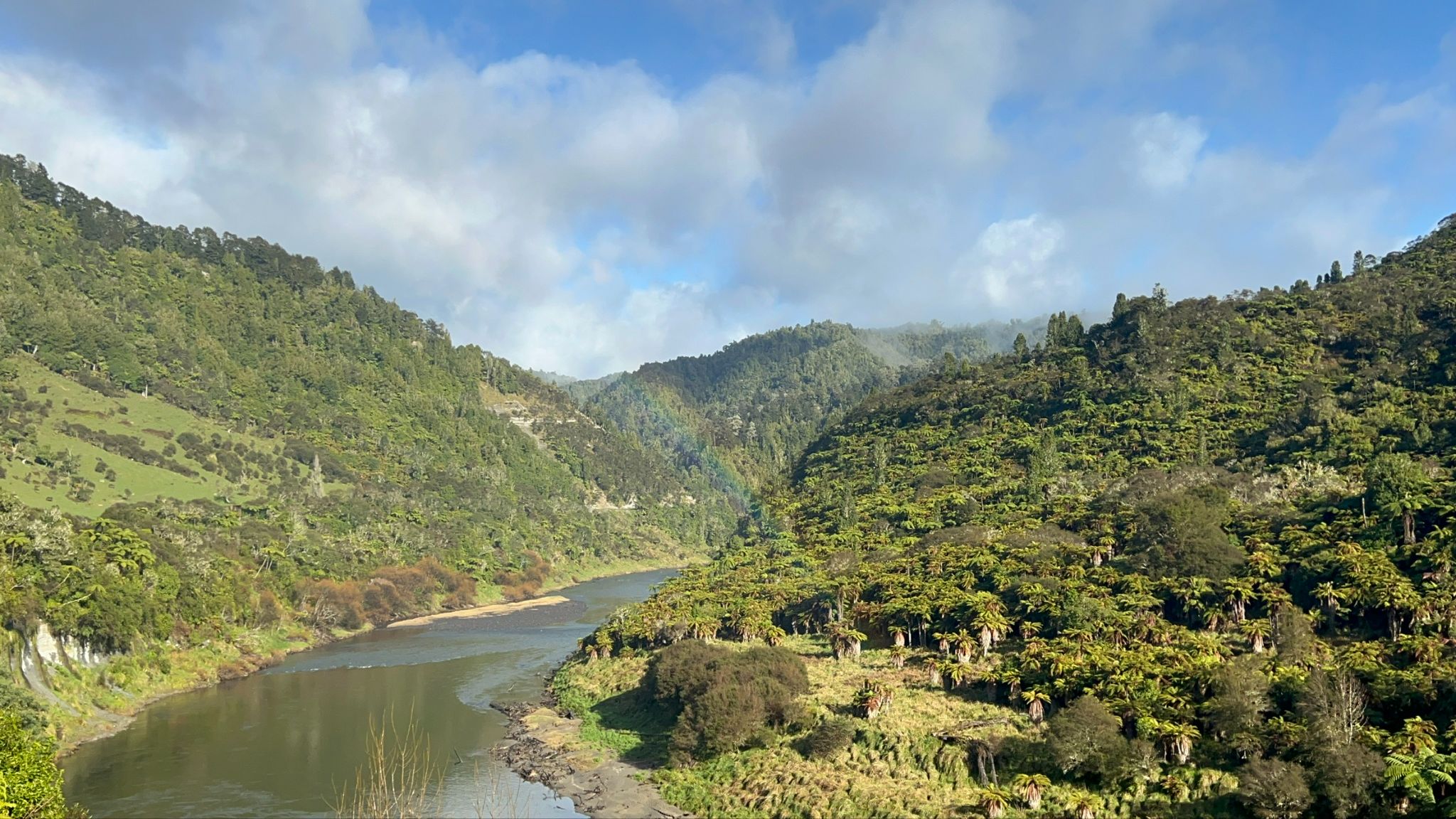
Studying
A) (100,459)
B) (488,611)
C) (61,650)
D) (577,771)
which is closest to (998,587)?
(577,771)

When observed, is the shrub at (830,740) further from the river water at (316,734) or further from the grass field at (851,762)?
the river water at (316,734)

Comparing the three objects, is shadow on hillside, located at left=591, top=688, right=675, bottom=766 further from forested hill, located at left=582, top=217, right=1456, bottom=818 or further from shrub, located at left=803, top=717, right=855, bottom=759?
shrub, located at left=803, top=717, right=855, bottom=759

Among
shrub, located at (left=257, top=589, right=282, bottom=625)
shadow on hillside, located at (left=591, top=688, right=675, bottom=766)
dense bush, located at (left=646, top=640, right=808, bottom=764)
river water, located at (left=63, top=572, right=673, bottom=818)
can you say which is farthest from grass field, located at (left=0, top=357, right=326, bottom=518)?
dense bush, located at (left=646, top=640, right=808, bottom=764)

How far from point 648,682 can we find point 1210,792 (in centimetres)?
4726

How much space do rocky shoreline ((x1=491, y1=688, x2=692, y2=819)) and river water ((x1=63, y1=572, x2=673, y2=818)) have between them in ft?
4.74

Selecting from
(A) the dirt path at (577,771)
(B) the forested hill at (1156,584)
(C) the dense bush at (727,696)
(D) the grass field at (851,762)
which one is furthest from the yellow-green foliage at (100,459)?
(D) the grass field at (851,762)

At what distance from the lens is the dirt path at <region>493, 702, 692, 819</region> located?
205 ft

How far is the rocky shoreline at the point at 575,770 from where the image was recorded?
2458 inches

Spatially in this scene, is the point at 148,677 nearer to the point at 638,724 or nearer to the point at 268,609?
the point at 268,609

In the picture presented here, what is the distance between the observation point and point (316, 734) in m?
80.7

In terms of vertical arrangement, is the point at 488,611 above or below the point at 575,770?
above

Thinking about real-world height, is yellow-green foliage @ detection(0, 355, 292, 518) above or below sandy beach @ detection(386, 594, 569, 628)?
above

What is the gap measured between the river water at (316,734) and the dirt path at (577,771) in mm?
1471

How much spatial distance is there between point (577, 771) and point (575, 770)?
179 mm
